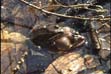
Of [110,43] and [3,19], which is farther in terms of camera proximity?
[110,43]

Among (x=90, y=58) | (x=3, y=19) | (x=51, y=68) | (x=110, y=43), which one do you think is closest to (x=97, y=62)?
(x=90, y=58)

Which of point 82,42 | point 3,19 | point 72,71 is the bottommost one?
point 72,71

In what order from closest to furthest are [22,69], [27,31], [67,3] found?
[22,69] → [27,31] → [67,3]

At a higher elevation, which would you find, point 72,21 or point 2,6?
point 2,6

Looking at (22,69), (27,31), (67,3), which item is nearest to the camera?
(22,69)

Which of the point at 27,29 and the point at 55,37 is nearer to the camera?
the point at 55,37

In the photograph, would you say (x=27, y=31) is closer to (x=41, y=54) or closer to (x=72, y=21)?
(x=41, y=54)
